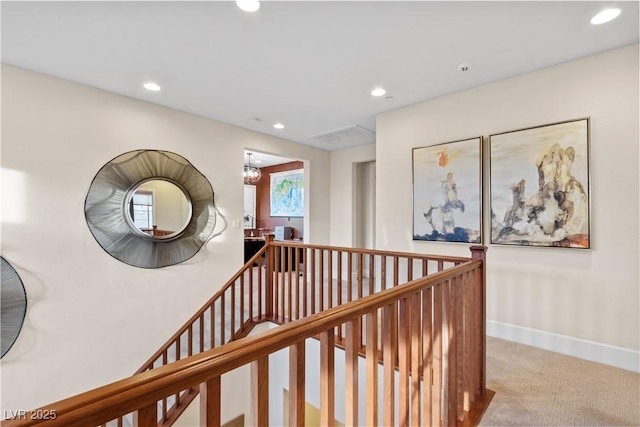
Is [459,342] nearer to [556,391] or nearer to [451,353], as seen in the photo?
[451,353]

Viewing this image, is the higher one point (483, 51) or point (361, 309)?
point (483, 51)

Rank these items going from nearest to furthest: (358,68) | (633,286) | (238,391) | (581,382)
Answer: (581,382), (633,286), (358,68), (238,391)

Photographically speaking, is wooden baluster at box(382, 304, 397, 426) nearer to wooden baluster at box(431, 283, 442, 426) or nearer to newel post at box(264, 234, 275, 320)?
wooden baluster at box(431, 283, 442, 426)

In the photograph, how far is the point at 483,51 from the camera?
2.32 metres

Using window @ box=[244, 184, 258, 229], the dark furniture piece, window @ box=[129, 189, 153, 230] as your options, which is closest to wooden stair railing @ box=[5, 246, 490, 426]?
window @ box=[129, 189, 153, 230]

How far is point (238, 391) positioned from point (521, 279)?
343 centimetres

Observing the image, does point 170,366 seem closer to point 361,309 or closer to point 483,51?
point 361,309

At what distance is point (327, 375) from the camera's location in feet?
3.10

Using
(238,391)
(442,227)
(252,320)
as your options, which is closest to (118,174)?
(252,320)

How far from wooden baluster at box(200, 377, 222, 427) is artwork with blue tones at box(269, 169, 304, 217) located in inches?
248

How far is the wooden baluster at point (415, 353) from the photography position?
4.32ft

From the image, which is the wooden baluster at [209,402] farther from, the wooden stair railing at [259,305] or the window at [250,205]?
the window at [250,205]

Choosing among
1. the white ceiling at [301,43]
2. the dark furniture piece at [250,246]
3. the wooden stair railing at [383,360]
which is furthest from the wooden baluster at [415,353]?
the dark furniture piece at [250,246]

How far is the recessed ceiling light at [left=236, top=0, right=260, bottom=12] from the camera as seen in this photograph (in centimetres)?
182
